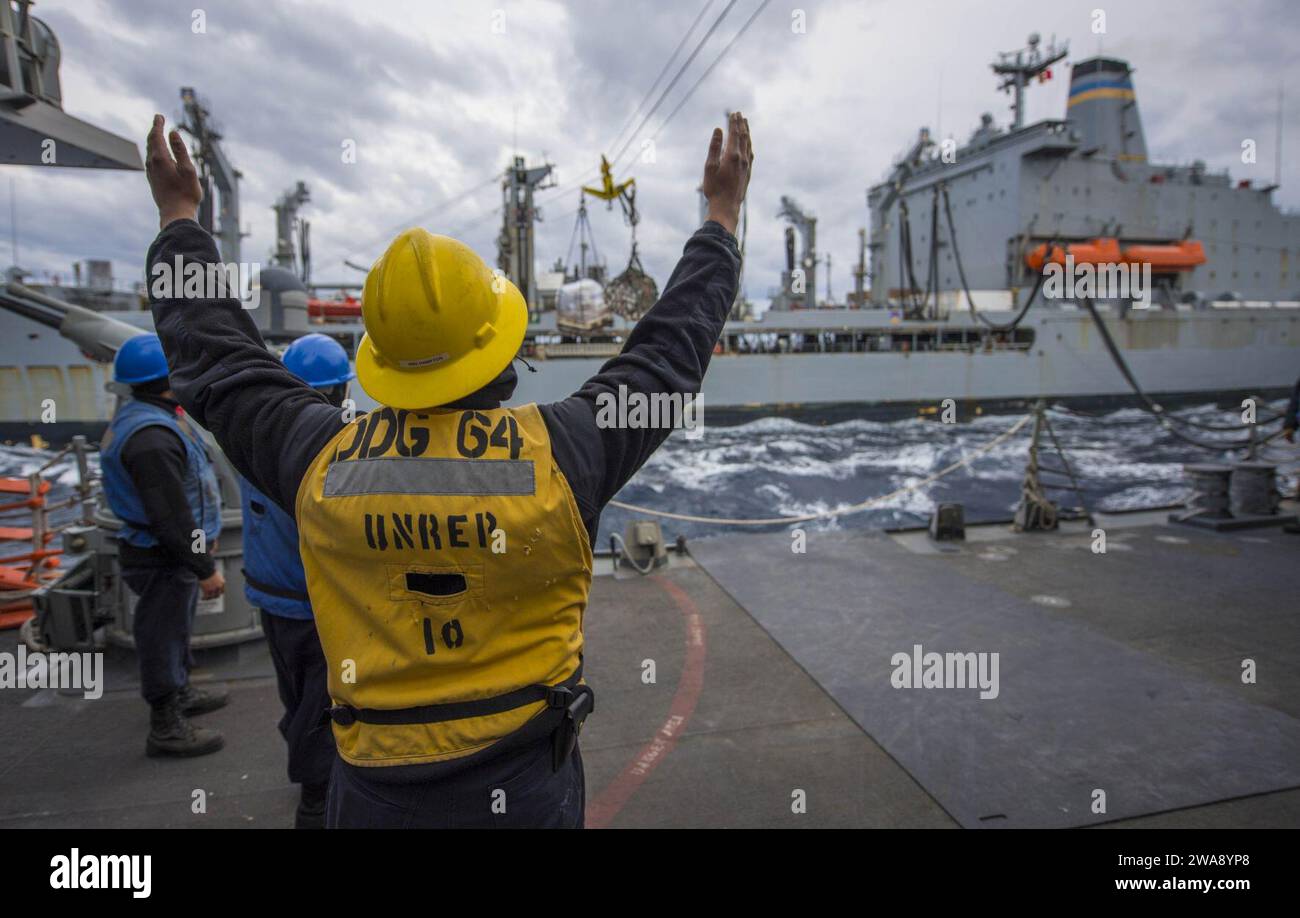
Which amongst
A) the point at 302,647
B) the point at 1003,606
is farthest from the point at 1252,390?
the point at 302,647

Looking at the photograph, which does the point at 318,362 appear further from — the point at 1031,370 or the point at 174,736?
the point at 1031,370

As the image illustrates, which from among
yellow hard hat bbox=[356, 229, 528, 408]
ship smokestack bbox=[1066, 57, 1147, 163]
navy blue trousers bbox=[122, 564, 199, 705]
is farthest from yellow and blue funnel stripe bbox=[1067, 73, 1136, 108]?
yellow hard hat bbox=[356, 229, 528, 408]

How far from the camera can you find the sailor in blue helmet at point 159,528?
334 cm

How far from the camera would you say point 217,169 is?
87.9 ft

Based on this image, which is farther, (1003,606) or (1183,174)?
(1183,174)

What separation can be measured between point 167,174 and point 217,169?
31.2 meters

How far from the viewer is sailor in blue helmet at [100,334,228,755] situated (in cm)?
334

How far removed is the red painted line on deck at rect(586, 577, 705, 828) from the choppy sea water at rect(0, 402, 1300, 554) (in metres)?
6.51

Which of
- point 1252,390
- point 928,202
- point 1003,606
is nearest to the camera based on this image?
point 1003,606

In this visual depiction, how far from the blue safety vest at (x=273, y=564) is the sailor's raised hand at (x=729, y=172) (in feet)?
6.38

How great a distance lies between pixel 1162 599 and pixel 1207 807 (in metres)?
2.90

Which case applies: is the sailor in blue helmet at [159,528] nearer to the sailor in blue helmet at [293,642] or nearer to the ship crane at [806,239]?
the sailor in blue helmet at [293,642]
